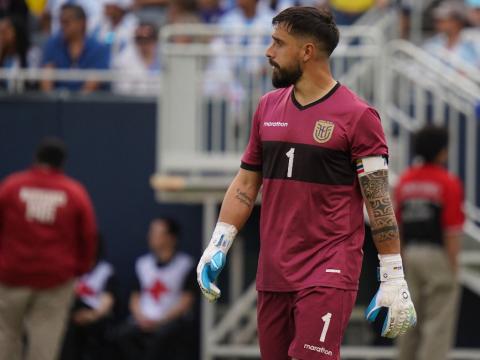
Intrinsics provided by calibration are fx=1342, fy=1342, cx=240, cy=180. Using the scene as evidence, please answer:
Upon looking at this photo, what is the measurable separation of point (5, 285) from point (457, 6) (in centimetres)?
574

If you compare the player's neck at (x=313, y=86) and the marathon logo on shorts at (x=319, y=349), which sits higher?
the player's neck at (x=313, y=86)

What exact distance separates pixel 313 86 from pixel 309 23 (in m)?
0.31

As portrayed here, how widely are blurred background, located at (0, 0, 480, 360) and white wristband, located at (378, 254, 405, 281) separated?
5.46 m

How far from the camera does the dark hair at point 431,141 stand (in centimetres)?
1129

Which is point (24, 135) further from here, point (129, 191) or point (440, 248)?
point (440, 248)

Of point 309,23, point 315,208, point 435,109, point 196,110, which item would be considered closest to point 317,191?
point 315,208

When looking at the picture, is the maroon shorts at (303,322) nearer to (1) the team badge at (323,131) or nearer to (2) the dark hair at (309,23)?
(1) the team badge at (323,131)

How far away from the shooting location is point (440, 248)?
11.6 metres

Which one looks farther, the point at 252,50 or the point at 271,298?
the point at 252,50

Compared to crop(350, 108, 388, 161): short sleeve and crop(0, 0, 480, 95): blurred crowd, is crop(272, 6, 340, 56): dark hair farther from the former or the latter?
crop(0, 0, 480, 95): blurred crowd

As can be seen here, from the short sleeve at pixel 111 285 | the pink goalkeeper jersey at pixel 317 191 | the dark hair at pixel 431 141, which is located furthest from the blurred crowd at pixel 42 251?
the pink goalkeeper jersey at pixel 317 191

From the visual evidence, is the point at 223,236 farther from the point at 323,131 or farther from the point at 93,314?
the point at 93,314

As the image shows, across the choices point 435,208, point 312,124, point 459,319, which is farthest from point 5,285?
point 312,124

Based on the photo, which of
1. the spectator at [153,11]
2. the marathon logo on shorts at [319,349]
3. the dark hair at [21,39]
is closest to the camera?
the marathon logo on shorts at [319,349]
